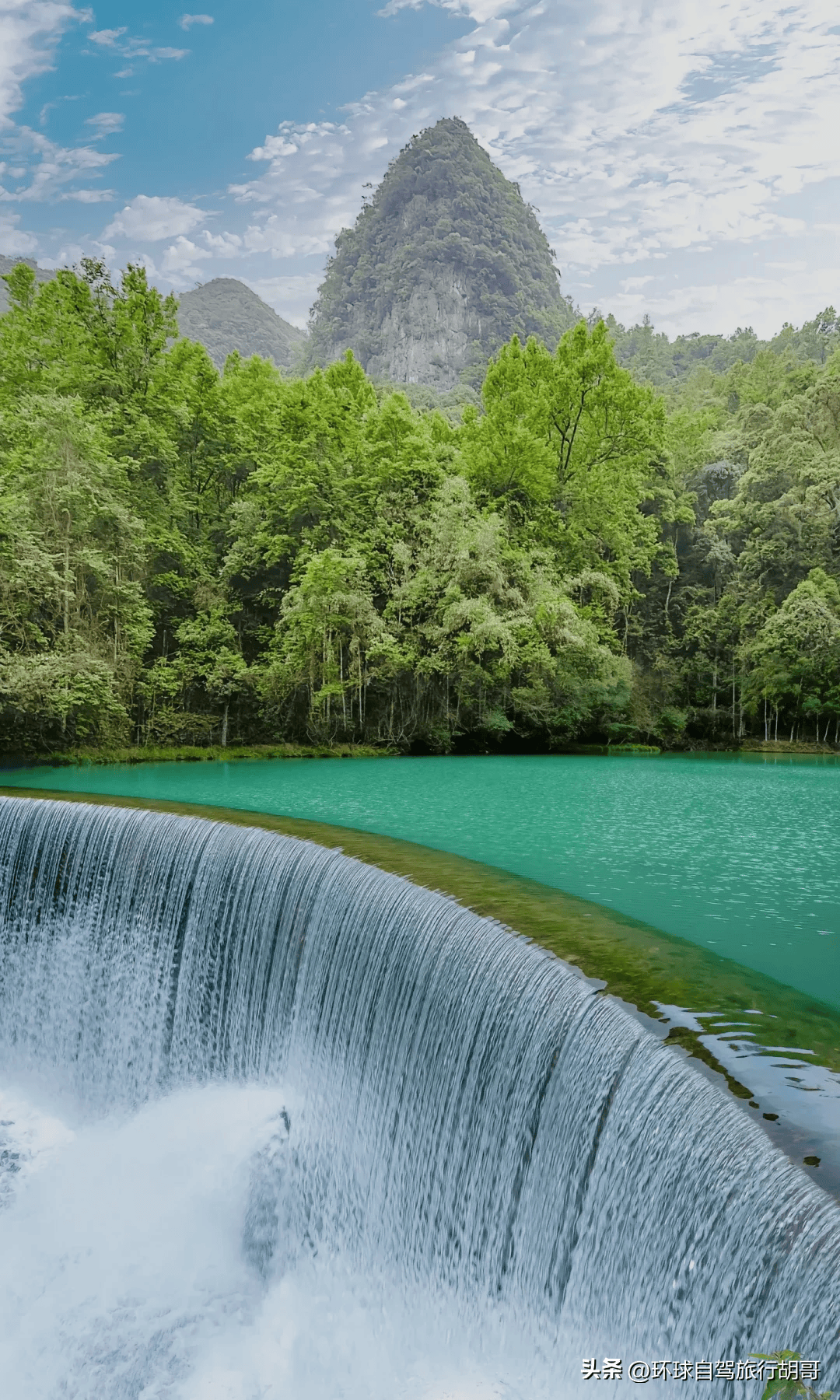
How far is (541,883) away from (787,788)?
24.6ft

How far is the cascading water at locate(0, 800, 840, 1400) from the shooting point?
2.54m

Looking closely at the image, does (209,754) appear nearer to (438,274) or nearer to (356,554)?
(356,554)

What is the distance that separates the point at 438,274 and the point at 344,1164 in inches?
3224

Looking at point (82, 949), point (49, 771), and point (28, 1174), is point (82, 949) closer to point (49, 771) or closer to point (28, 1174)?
point (28, 1174)

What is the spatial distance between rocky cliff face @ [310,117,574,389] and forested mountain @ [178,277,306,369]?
11.7m

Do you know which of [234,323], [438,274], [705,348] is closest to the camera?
[705,348]

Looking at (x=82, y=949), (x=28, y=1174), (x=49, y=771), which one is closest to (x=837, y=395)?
(x=49, y=771)

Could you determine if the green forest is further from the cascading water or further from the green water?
the cascading water

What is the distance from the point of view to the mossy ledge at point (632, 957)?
3.26 m

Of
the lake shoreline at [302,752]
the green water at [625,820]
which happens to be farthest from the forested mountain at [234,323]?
the green water at [625,820]

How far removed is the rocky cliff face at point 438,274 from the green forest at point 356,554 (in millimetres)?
53818

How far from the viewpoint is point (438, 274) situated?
7569 cm

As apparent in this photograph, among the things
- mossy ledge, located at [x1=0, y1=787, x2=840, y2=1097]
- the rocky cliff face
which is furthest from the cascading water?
the rocky cliff face

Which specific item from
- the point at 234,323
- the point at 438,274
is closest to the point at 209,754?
the point at 438,274
